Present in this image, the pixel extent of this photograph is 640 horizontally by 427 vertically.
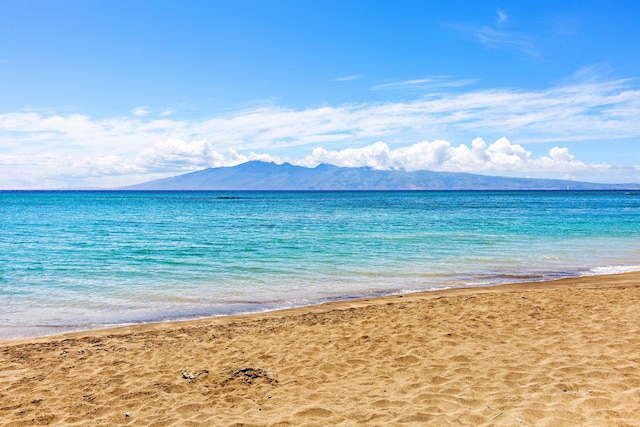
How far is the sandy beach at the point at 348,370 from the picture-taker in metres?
6.09

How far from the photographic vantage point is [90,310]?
12.6 m

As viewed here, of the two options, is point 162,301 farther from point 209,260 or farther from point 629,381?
point 629,381

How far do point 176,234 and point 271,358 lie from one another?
26999 millimetres

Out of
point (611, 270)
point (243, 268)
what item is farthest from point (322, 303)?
point (611, 270)

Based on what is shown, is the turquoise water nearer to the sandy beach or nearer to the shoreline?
the shoreline

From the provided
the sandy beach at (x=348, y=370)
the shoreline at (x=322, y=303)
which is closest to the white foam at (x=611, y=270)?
the shoreline at (x=322, y=303)

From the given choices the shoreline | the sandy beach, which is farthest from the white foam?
the sandy beach

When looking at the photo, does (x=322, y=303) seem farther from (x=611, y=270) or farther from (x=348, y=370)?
(x=611, y=270)

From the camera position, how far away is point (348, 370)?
7.68 metres

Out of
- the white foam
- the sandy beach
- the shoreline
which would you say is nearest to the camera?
the sandy beach

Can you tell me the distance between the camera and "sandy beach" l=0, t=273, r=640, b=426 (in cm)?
609

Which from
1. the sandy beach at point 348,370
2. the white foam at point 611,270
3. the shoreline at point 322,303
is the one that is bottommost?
the white foam at point 611,270

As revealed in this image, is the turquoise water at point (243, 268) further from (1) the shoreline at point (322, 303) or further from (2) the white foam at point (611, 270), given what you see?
(1) the shoreline at point (322, 303)

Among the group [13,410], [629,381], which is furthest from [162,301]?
[629,381]
